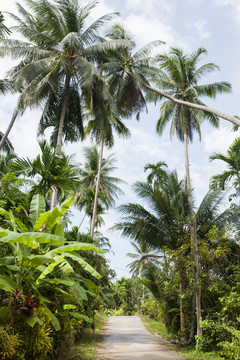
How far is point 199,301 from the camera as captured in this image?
1033 cm

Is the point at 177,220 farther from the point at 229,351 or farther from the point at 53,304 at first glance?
the point at 53,304

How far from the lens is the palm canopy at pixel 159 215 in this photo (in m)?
12.9

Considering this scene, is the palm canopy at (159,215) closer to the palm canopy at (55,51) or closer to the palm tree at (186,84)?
the palm tree at (186,84)

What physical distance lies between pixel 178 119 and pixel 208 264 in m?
6.82

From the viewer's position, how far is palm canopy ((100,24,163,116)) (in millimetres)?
14023

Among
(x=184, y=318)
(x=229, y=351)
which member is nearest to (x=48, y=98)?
(x=184, y=318)

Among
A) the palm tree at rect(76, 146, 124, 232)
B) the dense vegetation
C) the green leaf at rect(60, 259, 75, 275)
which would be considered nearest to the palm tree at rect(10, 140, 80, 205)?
the dense vegetation

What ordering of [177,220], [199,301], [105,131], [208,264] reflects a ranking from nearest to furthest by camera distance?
[199,301] < [208,264] < [177,220] < [105,131]

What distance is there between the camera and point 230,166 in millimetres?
13094

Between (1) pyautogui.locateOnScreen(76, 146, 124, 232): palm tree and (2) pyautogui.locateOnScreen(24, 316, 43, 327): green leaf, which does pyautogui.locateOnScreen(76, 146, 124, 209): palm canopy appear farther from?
(2) pyautogui.locateOnScreen(24, 316, 43, 327): green leaf

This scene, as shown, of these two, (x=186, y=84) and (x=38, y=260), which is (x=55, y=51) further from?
(x=38, y=260)

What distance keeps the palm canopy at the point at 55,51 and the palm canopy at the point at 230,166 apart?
5.54 m

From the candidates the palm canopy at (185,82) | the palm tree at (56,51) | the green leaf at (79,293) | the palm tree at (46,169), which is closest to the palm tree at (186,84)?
the palm canopy at (185,82)

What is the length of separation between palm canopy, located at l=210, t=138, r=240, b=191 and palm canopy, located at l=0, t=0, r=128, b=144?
18.2 feet
